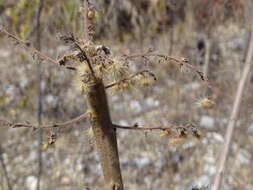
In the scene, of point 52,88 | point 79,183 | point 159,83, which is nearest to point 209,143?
point 159,83

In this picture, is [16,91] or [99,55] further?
[16,91]

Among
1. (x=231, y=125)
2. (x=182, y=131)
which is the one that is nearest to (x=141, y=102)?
(x=231, y=125)

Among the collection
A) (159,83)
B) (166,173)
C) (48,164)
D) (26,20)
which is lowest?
(166,173)

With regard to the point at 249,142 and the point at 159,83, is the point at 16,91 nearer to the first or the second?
the point at 159,83

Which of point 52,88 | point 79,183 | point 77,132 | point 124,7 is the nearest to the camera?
point 79,183

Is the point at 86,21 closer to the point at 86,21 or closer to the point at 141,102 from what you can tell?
the point at 86,21

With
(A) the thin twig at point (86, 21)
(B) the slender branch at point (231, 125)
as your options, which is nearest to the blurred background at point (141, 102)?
(B) the slender branch at point (231, 125)
